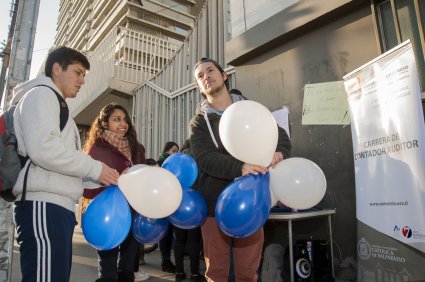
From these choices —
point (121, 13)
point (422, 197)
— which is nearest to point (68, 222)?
point (422, 197)

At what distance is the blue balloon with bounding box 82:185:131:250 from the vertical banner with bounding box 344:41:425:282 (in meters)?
1.83

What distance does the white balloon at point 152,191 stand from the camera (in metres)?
1.50

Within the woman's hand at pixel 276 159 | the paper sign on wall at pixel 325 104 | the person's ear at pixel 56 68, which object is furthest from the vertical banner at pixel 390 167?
the person's ear at pixel 56 68

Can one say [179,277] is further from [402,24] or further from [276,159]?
[402,24]

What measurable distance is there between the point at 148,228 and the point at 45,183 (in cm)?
67

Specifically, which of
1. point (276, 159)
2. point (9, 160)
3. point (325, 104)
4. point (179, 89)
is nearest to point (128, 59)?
→ point (179, 89)

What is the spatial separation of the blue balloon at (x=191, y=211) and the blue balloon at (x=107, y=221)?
0.27 meters

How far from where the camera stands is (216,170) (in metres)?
1.58

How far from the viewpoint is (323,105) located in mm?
3229

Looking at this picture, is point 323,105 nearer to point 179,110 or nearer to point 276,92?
point 276,92

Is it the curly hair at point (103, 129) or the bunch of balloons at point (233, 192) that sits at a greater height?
the curly hair at point (103, 129)

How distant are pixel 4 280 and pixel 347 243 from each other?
281cm

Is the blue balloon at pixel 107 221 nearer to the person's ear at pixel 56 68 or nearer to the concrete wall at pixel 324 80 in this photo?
the person's ear at pixel 56 68

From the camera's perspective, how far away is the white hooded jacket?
134cm
